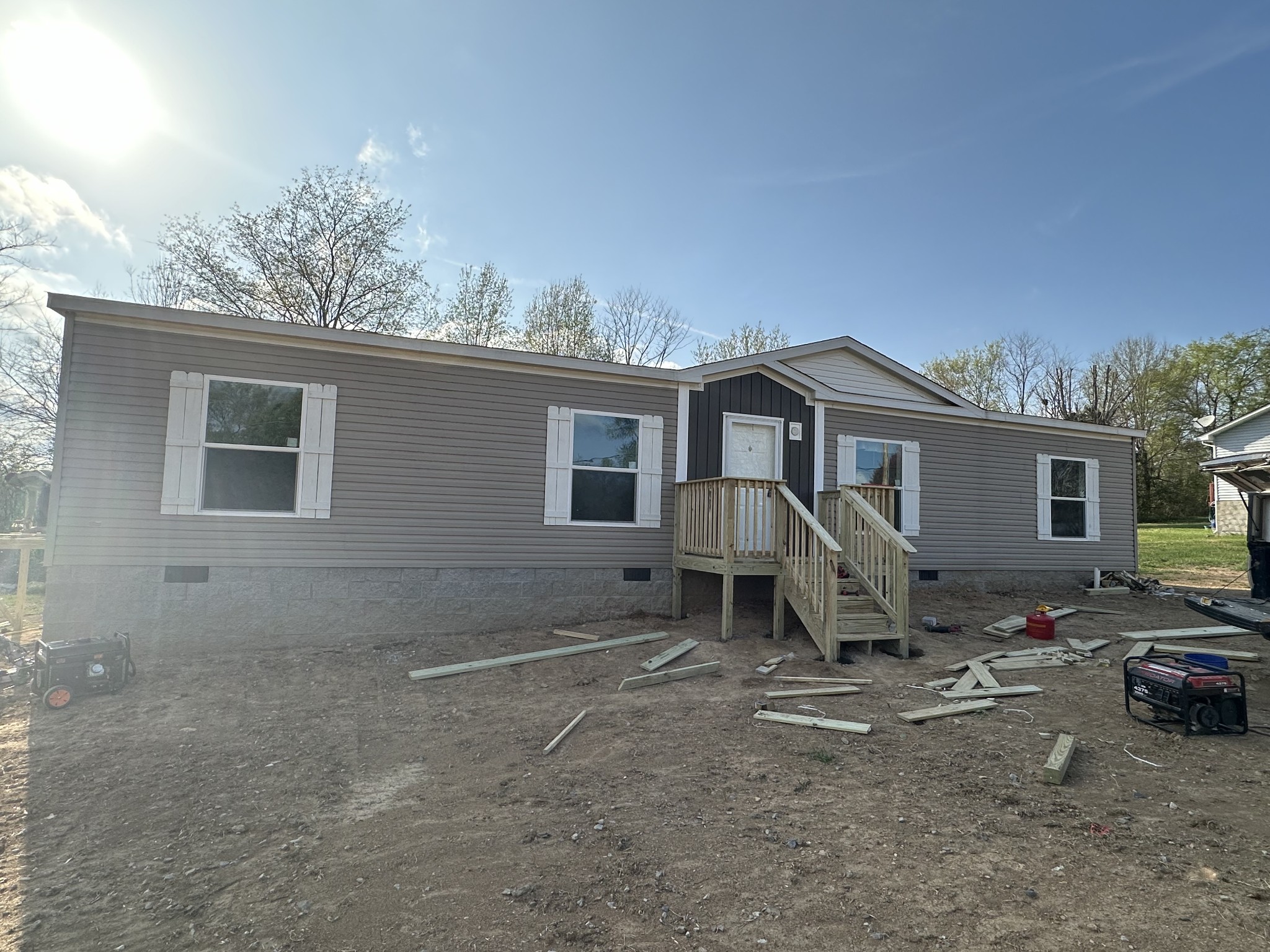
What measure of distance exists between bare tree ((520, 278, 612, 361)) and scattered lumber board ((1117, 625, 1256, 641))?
1575cm

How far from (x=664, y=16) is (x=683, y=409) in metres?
6.67

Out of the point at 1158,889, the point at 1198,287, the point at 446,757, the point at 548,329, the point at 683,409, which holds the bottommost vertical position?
the point at 446,757

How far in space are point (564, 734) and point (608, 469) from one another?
4131mm

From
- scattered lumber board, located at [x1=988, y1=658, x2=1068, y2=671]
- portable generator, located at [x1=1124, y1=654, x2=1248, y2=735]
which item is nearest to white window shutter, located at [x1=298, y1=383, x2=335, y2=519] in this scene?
scattered lumber board, located at [x1=988, y1=658, x2=1068, y2=671]

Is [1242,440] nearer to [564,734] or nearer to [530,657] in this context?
[530,657]

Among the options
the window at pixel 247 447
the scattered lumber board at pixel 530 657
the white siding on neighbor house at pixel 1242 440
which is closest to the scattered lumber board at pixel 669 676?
the scattered lumber board at pixel 530 657

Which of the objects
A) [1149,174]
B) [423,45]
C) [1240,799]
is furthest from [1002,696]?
[1149,174]

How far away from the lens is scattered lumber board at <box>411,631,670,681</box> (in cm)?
574

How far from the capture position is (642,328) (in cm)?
2236

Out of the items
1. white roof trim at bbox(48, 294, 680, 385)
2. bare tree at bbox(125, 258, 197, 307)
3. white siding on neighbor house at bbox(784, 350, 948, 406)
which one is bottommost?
white roof trim at bbox(48, 294, 680, 385)

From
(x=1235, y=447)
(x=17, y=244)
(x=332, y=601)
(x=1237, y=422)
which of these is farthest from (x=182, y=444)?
(x=1235, y=447)

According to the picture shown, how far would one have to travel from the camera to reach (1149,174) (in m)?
14.0

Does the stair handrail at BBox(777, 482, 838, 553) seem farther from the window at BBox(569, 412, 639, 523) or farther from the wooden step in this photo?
the window at BBox(569, 412, 639, 523)

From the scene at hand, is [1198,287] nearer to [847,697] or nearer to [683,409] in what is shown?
[683,409]
